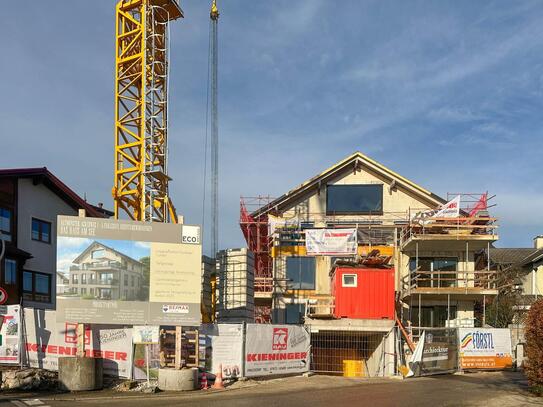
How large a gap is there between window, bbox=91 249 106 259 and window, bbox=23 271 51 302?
54.8 ft

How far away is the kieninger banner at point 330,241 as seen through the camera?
33219 millimetres

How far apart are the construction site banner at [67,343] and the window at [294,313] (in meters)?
15.8

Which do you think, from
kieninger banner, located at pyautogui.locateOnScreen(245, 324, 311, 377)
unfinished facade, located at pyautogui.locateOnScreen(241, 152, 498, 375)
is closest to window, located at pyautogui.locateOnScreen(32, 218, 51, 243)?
unfinished facade, located at pyautogui.locateOnScreen(241, 152, 498, 375)

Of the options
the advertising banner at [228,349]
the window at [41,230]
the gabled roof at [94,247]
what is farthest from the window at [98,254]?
the window at [41,230]

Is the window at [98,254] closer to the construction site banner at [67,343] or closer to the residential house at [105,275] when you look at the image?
the residential house at [105,275]

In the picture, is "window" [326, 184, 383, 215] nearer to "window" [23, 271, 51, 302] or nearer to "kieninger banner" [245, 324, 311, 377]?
"kieninger banner" [245, 324, 311, 377]

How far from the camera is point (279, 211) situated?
35.8m

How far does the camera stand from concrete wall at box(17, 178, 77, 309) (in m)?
33.4

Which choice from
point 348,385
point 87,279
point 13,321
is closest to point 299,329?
point 348,385

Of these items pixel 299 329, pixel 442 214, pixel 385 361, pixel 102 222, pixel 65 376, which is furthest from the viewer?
pixel 442 214

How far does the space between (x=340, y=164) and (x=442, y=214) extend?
6561mm

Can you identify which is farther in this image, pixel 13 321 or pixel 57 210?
pixel 57 210

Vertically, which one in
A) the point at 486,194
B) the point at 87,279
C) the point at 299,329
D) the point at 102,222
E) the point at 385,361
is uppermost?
the point at 486,194

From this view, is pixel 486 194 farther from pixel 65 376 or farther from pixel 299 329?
pixel 65 376
